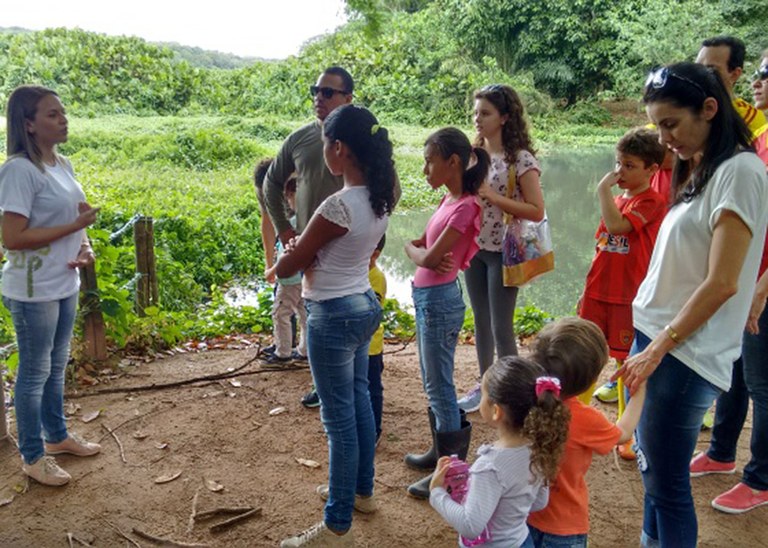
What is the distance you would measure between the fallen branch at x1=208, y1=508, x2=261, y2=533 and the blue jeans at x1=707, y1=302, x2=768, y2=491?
2040 millimetres

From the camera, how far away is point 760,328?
8.46ft

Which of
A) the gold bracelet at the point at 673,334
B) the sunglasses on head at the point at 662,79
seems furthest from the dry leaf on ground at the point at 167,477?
the sunglasses on head at the point at 662,79

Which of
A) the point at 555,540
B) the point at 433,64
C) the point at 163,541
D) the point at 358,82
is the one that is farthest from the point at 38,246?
the point at 433,64

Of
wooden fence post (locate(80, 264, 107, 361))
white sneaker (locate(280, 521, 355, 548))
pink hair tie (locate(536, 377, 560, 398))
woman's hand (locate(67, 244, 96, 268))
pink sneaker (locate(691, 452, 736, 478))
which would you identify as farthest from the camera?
wooden fence post (locate(80, 264, 107, 361))

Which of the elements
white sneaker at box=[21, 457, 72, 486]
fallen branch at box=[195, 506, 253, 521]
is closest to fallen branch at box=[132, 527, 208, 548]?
fallen branch at box=[195, 506, 253, 521]

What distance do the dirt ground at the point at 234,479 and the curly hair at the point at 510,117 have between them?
1.49m

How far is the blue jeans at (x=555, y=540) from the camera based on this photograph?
1957 millimetres

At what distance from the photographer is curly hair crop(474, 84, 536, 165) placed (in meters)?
3.17

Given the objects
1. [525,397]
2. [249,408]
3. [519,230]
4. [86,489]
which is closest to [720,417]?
[519,230]

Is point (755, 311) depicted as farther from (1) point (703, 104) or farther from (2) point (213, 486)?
(2) point (213, 486)

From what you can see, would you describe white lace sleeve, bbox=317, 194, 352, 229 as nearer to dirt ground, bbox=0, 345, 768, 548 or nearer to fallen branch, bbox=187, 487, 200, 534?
dirt ground, bbox=0, 345, 768, 548

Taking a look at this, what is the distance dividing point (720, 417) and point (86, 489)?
2.82 meters

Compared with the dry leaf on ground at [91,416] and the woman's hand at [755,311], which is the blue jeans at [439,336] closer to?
the woman's hand at [755,311]

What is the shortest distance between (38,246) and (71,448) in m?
1.05
